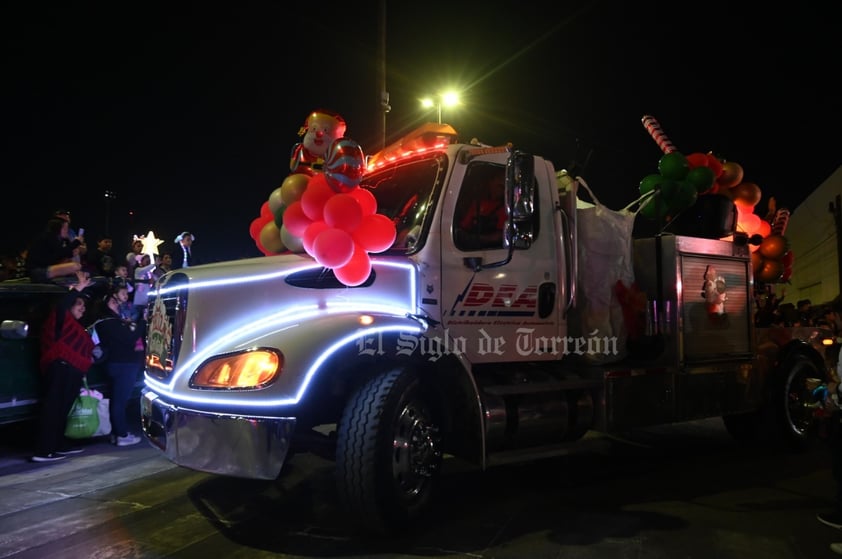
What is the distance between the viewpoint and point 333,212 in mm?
3965

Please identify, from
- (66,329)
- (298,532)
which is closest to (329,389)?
(298,532)

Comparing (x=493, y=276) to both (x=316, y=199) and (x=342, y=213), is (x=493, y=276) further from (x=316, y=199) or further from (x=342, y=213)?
(x=316, y=199)

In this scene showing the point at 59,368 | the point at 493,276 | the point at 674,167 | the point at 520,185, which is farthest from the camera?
the point at 674,167

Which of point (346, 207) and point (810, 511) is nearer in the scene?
point (346, 207)

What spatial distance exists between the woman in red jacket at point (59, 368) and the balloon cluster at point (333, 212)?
2.93 meters

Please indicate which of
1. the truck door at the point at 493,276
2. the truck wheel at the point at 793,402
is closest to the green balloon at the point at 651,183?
the truck door at the point at 493,276

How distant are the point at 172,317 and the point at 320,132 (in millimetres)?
1652

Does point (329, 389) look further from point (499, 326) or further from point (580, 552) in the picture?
point (580, 552)

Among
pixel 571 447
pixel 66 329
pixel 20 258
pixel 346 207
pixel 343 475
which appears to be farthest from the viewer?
pixel 20 258

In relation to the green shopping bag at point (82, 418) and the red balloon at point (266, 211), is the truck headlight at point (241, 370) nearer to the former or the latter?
the red balloon at point (266, 211)

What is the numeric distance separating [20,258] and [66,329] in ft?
11.1

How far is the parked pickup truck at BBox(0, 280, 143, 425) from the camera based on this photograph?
228 inches

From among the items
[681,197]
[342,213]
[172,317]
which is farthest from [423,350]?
[681,197]

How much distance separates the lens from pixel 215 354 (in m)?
3.81
